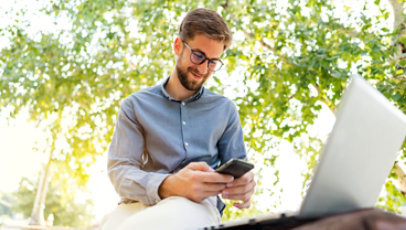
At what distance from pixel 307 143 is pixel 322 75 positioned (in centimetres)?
140

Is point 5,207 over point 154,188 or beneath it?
beneath

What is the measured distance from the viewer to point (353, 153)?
828mm

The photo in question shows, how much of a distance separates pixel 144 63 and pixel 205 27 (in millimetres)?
Result: 3459

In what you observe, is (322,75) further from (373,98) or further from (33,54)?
(33,54)

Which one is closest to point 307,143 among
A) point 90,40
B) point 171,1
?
point 171,1

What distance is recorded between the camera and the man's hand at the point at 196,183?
129cm

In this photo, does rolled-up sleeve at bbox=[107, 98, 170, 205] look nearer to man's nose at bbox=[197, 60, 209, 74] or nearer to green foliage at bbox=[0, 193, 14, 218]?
man's nose at bbox=[197, 60, 209, 74]

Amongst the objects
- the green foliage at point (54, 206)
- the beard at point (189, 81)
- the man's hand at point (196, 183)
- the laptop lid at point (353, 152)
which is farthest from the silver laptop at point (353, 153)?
the green foliage at point (54, 206)

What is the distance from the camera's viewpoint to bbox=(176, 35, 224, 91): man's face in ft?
5.87

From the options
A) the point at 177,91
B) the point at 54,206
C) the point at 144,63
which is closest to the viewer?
the point at 177,91

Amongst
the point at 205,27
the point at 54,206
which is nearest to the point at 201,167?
the point at 205,27

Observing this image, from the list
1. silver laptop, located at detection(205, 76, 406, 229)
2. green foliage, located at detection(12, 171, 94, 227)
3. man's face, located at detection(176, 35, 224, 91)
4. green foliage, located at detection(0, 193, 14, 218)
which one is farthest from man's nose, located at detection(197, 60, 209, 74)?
green foliage, located at detection(0, 193, 14, 218)

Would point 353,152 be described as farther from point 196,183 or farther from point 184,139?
point 184,139

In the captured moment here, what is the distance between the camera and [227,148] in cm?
183
